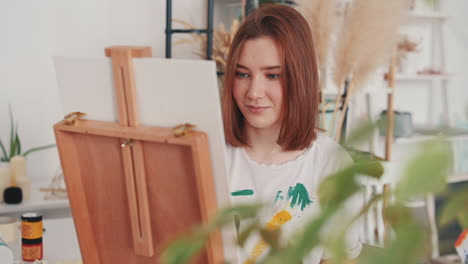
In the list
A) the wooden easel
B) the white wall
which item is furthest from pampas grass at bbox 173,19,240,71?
the wooden easel

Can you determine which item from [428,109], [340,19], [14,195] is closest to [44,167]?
[14,195]

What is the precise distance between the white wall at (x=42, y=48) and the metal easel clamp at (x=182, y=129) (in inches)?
81.7

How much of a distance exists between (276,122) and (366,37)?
4.54 feet

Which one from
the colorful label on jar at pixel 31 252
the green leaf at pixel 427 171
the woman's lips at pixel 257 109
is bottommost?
the colorful label on jar at pixel 31 252

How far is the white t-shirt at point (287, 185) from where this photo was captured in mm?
1336

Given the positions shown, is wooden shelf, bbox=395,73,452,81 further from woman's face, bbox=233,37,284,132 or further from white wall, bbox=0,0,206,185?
woman's face, bbox=233,37,284,132

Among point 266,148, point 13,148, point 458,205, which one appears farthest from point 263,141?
point 13,148

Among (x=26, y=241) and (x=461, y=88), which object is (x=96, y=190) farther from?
(x=461, y=88)

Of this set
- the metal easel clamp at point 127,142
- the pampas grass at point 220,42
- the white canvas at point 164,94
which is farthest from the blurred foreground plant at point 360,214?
the pampas grass at point 220,42

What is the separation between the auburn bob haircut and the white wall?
5.51 feet

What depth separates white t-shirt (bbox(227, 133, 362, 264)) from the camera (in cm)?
134

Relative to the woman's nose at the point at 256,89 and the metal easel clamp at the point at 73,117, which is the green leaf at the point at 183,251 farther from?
the woman's nose at the point at 256,89

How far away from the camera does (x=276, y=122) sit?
1427 mm

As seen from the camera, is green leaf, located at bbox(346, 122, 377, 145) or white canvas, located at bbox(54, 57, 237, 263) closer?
green leaf, located at bbox(346, 122, 377, 145)
